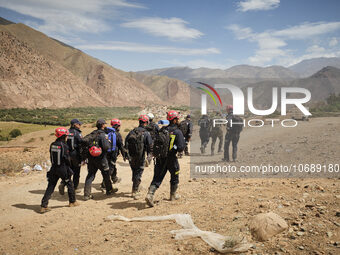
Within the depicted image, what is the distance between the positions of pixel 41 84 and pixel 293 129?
80.2m

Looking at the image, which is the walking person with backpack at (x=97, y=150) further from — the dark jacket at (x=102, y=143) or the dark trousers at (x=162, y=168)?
the dark trousers at (x=162, y=168)

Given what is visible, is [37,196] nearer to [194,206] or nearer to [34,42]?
[194,206]

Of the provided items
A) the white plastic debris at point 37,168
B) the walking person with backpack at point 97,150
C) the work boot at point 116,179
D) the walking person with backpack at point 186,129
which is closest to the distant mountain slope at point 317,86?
the walking person with backpack at point 186,129

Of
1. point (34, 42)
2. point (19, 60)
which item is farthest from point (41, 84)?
point (34, 42)

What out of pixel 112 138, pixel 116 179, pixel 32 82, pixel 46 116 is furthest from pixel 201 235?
pixel 32 82

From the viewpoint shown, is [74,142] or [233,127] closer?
[74,142]

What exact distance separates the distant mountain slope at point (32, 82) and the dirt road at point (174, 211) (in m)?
69.0

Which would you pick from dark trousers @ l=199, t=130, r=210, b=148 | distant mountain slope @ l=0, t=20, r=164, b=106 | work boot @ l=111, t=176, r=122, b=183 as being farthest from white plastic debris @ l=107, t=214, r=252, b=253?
distant mountain slope @ l=0, t=20, r=164, b=106

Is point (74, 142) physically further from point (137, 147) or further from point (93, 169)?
point (137, 147)

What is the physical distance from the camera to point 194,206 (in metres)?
6.37

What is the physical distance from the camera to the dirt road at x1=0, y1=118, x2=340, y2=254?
14.9 feet

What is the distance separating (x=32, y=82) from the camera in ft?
259

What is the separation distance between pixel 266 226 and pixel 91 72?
12340cm

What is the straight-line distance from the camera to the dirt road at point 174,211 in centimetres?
455
